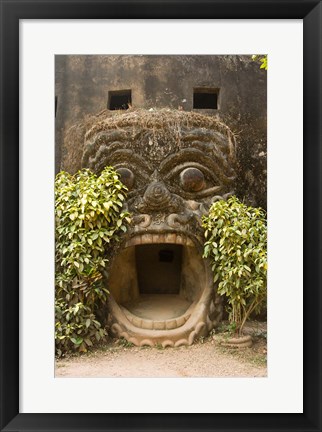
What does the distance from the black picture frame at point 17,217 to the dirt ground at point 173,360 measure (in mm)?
1172

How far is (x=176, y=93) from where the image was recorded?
17.0 ft

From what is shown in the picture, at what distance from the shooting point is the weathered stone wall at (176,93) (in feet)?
16.7

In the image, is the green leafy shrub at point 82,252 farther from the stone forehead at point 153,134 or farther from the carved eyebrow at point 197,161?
the carved eyebrow at point 197,161

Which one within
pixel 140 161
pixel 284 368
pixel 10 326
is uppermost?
A: pixel 140 161

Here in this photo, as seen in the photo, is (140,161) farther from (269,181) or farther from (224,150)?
(269,181)

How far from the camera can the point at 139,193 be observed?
4.75 m

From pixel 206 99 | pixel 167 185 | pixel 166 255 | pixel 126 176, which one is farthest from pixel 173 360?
pixel 206 99

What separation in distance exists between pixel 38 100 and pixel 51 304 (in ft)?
4.36

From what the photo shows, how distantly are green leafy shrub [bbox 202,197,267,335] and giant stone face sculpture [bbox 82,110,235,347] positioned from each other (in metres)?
0.21

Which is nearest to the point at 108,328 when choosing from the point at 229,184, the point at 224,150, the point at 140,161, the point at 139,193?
the point at 139,193

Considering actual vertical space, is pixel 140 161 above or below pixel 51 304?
above

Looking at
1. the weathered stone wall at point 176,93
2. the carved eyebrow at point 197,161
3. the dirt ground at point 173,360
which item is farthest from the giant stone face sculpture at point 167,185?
the weathered stone wall at point 176,93

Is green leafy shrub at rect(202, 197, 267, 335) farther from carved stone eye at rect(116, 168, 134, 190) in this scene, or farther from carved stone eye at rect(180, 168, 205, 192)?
carved stone eye at rect(116, 168, 134, 190)

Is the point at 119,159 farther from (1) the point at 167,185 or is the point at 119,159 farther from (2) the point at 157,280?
(2) the point at 157,280
